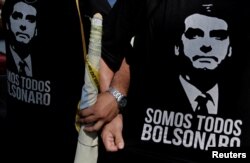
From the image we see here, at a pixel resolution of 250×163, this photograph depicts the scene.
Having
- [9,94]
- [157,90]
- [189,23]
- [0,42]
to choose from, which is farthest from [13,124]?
[0,42]

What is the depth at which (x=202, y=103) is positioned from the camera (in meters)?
1.53

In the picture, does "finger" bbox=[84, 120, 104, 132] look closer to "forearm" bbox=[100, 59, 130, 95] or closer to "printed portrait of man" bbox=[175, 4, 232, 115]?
"forearm" bbox=[100, 59, 130, 95]

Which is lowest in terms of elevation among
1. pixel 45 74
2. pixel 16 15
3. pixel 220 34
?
pixel 45 74

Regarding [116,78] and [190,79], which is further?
[116,78]

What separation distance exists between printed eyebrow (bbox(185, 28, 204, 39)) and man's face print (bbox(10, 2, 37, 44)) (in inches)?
22.6

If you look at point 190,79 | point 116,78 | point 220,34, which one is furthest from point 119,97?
point 220,34

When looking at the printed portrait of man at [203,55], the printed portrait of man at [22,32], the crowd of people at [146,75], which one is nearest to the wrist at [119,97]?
the crowd of people at [146,75]

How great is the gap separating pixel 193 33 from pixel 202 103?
22cm

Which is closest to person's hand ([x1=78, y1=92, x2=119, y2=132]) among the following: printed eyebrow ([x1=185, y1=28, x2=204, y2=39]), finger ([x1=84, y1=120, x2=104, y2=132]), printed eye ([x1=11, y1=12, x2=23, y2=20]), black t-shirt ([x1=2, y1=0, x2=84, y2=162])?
finger ([x1=84, y1=120, x2=104, y2=132])

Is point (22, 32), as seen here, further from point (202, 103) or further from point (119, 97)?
point (202, 103)

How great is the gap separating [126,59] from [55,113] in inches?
13.7

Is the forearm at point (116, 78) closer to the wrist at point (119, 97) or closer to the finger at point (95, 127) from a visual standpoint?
the wrist at point (119, 97)

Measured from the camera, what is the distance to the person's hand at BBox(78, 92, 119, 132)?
1.51 meters

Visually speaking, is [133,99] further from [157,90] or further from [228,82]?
[228,82]
